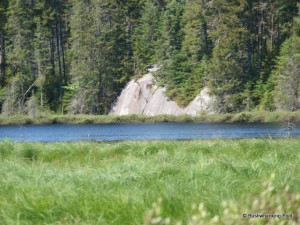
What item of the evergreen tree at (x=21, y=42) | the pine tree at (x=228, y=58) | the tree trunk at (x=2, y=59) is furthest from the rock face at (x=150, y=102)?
the tree trunk at (x=2, y=59)

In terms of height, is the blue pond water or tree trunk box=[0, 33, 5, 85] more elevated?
tree trunk box=[0, 33, 5, 85]

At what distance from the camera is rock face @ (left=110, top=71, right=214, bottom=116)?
Result: 2055 inches

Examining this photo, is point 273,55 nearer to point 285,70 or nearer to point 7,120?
point 285,70

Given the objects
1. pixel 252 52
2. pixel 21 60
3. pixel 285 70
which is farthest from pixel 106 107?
pixel 285 70

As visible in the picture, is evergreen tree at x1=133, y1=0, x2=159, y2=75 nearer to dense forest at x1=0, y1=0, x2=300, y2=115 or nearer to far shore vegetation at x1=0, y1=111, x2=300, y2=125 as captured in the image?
dense forest at x1=0, y1=0, x2=300, y2=115

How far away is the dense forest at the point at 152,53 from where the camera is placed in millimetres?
51469

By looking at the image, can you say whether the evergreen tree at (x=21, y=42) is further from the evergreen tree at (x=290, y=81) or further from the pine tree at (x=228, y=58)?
the evergreen tree at (x=290, y=81)

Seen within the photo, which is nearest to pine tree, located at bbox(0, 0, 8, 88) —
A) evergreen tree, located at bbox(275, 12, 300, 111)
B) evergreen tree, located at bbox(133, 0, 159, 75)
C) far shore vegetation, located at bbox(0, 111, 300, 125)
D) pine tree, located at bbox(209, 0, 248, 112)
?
far shore vegetation, located at bbox(0, 111, 300, 125)

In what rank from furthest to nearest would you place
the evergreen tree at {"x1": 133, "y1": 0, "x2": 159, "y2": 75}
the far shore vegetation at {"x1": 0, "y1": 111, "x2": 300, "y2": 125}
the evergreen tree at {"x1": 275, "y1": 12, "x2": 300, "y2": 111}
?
the evergreen tree at {"x1": 133, "y1": 0, "x2": 159, "y2": 75}
the evergreen tree at {"x1": 275, "y1": 12, "x2": 300, "y2": 111}
the far shore vegetation at {"x1": 0, "y1": 111, "x2": 300, "y2": 125}

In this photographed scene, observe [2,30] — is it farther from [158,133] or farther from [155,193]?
[155,193]

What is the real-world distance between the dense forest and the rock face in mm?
1011

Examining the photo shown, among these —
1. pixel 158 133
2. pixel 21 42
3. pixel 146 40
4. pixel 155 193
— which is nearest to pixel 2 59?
pixel 21 42

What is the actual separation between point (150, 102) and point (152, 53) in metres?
8.15

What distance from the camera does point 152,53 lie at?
6238 centimetres
